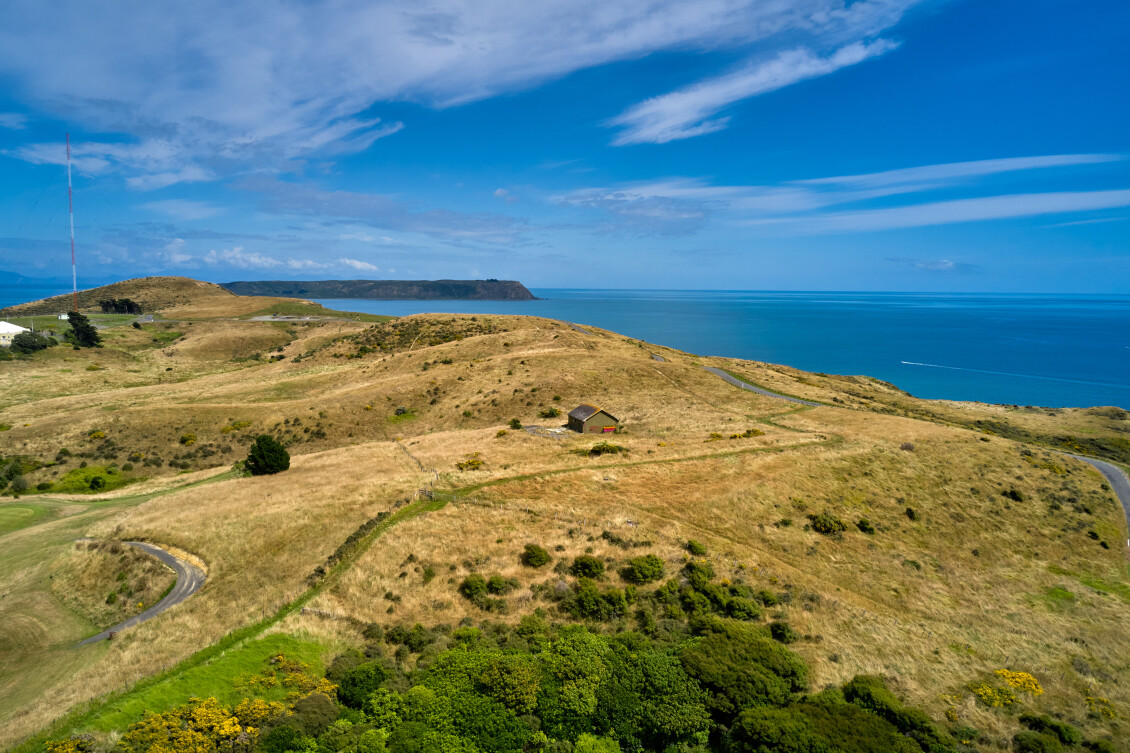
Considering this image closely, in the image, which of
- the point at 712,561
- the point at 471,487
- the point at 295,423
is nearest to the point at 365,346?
the point at 295,423

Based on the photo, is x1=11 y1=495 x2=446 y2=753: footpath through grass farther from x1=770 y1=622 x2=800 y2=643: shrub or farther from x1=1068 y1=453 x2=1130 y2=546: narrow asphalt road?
x1=1068 y1=453 x2=1130 y2=546: narrow asphalt road

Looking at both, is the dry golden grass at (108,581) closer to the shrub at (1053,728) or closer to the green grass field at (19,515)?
the green grass field at (19,515)

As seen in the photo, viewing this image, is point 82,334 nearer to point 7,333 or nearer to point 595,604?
point 7,333

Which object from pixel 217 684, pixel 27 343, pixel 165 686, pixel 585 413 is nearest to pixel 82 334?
pixel 27 343

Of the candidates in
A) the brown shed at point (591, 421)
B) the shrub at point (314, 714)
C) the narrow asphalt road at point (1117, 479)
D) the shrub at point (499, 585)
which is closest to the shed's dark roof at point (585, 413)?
the brown shed at point (591, 421)

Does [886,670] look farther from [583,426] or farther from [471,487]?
[583,426]

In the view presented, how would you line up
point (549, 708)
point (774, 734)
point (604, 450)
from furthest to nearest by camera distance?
point (604, 450)
point (549, 708)
point (774, 734)
